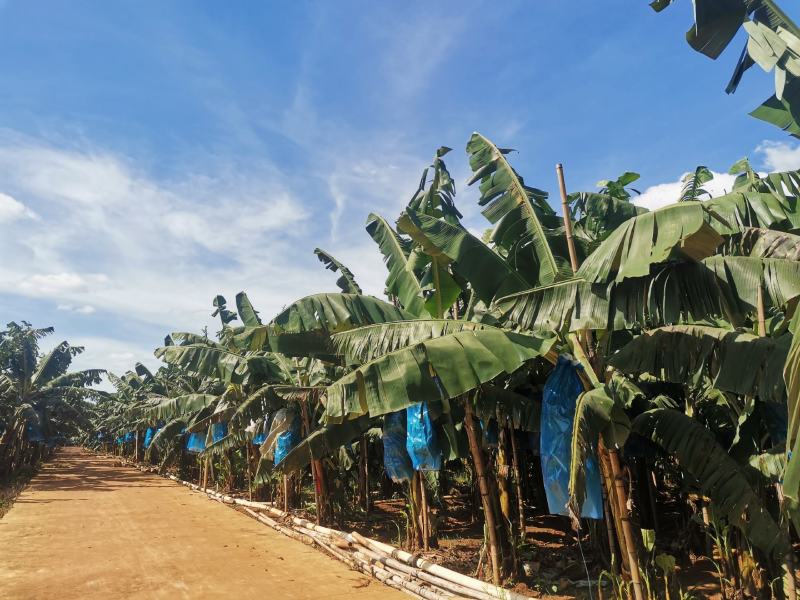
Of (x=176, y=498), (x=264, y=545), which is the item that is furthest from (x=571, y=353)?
(x=176, y=498)

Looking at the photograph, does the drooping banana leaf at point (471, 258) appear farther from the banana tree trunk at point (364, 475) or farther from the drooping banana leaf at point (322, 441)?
the banana tree trunk at point (364, 475)

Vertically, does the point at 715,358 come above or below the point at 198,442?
above

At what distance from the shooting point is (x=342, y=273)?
10.4 metres

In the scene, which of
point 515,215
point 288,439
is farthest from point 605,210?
point 288,439

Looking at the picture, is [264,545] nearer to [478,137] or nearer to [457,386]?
[457,386]

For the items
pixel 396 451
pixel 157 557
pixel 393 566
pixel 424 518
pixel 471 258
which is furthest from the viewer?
pixel 157 557

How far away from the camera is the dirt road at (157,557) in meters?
8.03

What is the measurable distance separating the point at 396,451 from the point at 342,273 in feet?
11.1

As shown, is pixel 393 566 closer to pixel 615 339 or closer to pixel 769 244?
pixel 615 339

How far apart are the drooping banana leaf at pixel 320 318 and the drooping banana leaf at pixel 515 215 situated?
70.5 inches

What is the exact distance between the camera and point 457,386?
5355mm

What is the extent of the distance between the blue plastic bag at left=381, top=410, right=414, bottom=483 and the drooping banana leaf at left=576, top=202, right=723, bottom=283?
5.12 meters

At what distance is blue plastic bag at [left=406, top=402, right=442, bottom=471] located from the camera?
816 centimetres

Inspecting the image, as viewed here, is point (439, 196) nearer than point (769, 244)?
No
